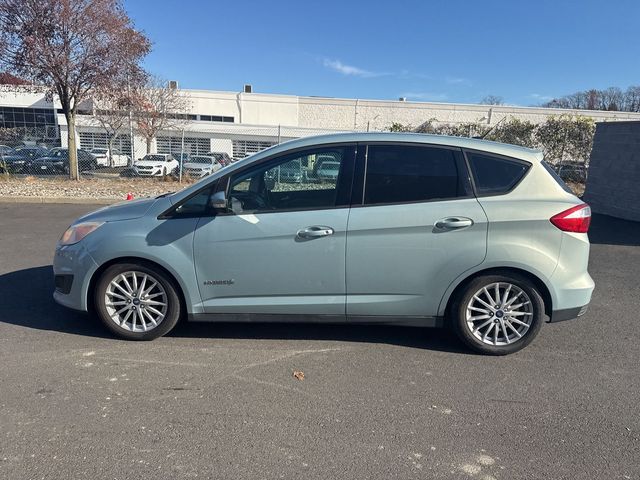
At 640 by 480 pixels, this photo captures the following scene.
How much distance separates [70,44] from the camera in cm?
1342

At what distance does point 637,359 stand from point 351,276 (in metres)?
2.50

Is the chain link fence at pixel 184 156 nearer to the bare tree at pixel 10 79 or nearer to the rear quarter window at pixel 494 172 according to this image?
the bare tree at pixel 10 79

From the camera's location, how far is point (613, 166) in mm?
12031

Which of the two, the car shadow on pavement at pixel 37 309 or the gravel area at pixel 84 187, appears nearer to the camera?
the car shadow on pavement at pixel 37 309

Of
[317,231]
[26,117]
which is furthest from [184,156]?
[26,117]

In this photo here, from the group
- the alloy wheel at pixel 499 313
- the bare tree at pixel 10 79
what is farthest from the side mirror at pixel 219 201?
the bare tree at pixel 10 79

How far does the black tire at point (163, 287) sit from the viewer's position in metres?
3.99

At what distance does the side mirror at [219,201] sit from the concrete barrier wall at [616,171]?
1102 cm

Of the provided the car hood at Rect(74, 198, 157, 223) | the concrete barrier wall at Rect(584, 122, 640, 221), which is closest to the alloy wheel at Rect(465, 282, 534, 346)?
the car hood at Rect(74, 198, 157, 223)

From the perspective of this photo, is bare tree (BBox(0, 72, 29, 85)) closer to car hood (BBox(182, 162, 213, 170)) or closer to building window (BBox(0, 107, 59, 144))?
car hood (BBox(182, 162, 213, 170))

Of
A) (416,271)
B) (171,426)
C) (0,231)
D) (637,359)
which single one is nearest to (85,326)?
(171,426)

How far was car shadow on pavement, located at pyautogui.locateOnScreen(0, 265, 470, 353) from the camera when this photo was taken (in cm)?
426

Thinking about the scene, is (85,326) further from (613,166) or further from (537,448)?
(613,166)

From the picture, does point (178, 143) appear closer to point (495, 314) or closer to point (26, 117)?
point (26, 117)
